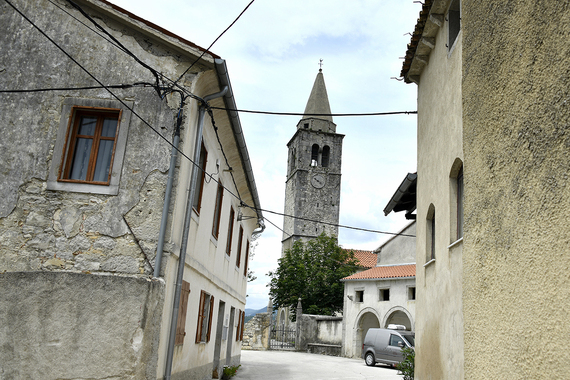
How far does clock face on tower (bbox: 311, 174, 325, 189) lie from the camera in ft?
193

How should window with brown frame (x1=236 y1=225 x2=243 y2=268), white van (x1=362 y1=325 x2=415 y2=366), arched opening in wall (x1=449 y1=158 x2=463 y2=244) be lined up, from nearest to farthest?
1. arched opening in wall (x1=449 y1=158 x2=463 y2=244)
2. window with brown frame (x1=236 y1=225 x2=243 y2=268)
3. white van (x1=362 y1=325 x2=415 y2=366)

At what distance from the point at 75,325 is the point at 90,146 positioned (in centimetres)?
315

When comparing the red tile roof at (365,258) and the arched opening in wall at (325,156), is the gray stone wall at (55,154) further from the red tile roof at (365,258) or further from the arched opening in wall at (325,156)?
the arched opening in wall at (325,156)

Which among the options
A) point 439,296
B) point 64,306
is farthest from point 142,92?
point 439,296

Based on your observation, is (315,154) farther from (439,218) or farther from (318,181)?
(439,218)

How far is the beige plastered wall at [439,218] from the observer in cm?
775

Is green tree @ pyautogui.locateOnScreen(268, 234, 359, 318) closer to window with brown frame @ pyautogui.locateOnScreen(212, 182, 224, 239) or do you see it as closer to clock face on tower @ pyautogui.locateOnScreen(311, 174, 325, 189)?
clock face on tower @ pyautogui.locateOnScreen(311, 174, 325, 189)

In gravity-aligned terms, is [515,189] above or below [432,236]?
below

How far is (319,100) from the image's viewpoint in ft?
201

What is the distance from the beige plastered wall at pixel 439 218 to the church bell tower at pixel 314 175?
1796 inches

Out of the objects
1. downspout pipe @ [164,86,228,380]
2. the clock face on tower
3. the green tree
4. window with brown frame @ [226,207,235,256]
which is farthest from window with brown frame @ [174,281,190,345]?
the clock face on tower

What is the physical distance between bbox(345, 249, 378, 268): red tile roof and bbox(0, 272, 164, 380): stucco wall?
44.3 meters

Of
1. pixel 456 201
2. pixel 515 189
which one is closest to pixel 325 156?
pixel 456 201

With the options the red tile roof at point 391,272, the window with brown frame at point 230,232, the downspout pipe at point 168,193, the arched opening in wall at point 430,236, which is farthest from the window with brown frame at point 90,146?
the red tile roof at point 391,272
